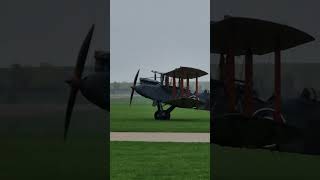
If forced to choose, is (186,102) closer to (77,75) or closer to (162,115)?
(162,115)

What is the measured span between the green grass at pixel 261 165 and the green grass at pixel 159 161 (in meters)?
1.86

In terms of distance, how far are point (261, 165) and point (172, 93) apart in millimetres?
16703

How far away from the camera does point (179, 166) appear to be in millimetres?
7469

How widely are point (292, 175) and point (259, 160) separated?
340 mm

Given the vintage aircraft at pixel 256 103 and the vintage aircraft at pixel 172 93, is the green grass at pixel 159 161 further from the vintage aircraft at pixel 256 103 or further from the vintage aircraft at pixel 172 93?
the vintage aircraft at pixel 172 93

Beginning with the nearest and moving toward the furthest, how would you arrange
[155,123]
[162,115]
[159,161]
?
1. [159,161]
2. [155,123]
3. [162,115]

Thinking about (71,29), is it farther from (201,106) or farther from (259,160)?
(201,106)

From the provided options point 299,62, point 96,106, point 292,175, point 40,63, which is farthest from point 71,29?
point 292,175

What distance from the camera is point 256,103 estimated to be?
464cm

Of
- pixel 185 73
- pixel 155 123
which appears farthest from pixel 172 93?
pixel 155 123

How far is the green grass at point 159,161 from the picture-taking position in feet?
22.1

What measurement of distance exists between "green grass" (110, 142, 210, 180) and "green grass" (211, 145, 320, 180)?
1861 millimetres

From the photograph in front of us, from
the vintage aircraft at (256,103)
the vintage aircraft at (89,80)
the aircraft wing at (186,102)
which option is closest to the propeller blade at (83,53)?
the vintage aircraft at (89,80)

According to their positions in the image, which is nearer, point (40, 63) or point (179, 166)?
point (40, 63)
